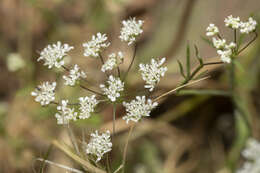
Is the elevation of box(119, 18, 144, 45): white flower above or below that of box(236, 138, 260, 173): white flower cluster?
above

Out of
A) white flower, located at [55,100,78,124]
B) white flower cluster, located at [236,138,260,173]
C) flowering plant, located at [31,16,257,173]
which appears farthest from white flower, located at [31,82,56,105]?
white flower cluster, located at [236,138,260,173]

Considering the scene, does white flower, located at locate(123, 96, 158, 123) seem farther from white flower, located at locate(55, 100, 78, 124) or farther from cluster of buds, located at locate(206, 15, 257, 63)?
cluster of buds, located at locate(206, 15, 257, 63)

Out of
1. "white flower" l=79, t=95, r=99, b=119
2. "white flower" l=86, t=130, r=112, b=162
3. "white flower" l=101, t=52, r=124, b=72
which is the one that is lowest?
"white flower" l=86, t=130, r=112, b=162

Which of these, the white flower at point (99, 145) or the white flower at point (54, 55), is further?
the white flower at point (54, 55)

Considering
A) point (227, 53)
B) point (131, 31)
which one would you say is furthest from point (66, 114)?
point (227, 53)

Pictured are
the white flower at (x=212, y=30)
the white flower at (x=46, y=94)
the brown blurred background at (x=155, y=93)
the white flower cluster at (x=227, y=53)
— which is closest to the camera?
the white flower cluster at (x=227, y=53)

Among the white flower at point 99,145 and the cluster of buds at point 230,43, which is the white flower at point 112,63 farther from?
the cluster of buds at point 230,43

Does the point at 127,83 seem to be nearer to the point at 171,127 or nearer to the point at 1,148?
the point at 171,127

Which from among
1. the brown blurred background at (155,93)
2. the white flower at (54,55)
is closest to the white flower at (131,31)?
the white flower at (54,55)

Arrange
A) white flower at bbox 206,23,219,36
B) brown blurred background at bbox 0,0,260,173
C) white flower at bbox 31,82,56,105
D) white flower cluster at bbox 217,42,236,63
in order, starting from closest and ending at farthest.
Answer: white flower cluster at bbox 217,42,236,63 → white flower at bbox 206,23,219,36 → white flower at bbox 31,82,56,105 → brown blurred background at bbox 0,0,260,173
